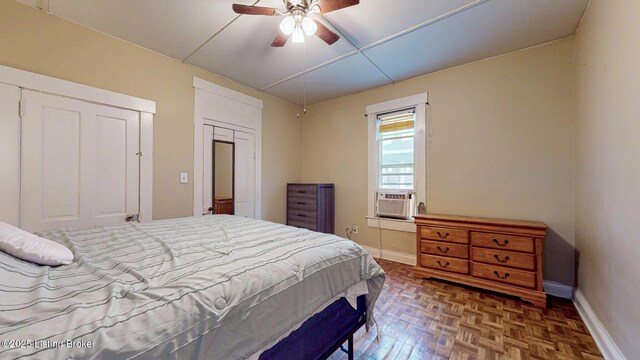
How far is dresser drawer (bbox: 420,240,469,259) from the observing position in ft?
8.51

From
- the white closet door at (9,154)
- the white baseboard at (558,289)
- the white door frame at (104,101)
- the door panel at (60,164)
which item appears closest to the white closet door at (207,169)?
the white door frame at (104,101)

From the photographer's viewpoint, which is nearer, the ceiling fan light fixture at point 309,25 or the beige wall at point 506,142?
the ceiling fan light fixture at point 309,25

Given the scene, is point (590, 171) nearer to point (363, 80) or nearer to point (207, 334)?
point (363, 80)

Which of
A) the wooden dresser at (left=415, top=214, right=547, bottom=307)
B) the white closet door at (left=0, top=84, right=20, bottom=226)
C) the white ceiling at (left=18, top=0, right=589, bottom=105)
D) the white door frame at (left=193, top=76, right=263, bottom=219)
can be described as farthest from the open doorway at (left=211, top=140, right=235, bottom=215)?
the wooden dresser at (left=415, top=214, right=547, bottom=307)

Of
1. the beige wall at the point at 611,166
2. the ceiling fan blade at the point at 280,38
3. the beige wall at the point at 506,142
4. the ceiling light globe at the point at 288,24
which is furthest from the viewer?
the beige wall at the point at 506,142

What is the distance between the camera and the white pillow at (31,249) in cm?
99

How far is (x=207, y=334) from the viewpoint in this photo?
73 cm

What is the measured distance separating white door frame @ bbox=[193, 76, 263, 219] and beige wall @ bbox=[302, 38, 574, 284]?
1824mm

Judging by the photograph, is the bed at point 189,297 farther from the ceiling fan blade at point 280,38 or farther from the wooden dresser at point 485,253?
the ceiling fan blade at point 280,38

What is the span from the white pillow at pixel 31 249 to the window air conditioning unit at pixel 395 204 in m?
3.18

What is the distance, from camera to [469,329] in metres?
1.84

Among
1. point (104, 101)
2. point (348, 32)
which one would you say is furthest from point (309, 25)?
point (104, 101)

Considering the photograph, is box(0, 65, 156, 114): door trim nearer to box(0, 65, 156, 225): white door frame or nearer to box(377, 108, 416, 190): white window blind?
box(0, 65, 156, 225): white door frame

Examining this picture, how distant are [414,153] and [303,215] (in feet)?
6.38
